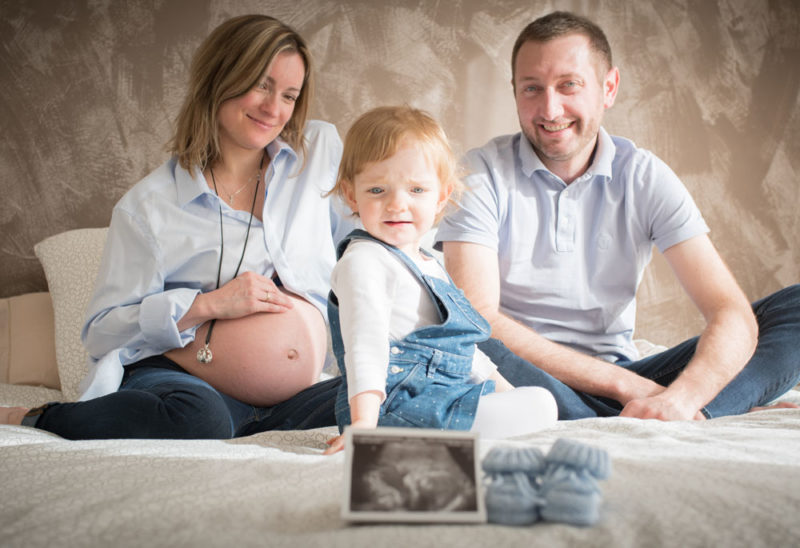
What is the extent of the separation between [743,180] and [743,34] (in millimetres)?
550

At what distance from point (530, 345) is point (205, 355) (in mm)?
697

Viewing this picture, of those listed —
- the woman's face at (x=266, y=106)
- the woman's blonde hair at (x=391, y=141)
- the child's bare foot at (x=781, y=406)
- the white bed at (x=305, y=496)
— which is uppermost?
the woman's face at (x=266, y=106)

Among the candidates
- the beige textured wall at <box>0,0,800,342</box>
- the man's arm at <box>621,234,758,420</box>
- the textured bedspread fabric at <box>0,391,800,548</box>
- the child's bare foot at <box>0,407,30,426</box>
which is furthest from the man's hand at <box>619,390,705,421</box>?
the beige textured wall at <box>0,0,800,342</box>

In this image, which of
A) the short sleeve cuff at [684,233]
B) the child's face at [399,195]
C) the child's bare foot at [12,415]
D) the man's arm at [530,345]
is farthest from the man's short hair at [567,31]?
the child's bare foot at [12,415]

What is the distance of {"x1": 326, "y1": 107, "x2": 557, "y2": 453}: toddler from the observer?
107 centimetres

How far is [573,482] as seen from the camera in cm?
63

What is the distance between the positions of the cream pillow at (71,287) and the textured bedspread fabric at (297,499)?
2.83 feet

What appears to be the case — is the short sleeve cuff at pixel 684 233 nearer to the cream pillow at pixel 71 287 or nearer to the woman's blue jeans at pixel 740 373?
the woman's blue jeans at pixel 740 373

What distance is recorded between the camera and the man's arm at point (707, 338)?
133cm

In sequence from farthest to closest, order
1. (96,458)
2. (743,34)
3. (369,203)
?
(743,34) → (369,203) → (96,458)

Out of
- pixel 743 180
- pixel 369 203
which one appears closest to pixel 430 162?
pixel 369 203

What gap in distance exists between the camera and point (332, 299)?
1.17 meters

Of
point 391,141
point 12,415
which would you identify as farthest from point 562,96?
point 12,415

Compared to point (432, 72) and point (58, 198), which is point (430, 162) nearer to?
point (432, 72)
